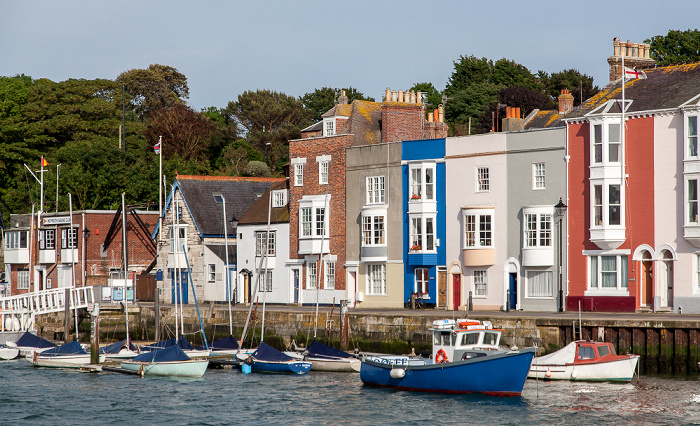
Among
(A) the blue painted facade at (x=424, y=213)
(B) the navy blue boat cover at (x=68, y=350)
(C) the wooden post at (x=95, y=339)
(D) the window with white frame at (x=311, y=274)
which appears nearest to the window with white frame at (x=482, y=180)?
(A) the blue painted facade at (x=424, y=213)

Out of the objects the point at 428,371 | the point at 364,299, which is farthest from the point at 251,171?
the point at 428,371

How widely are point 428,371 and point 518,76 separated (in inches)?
2491

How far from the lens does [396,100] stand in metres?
58.8

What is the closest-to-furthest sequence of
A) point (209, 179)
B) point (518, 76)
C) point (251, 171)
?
point (209, 179)
point (251, 171)
point (518, 76)

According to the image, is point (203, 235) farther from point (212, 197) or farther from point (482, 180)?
point (482, 180)

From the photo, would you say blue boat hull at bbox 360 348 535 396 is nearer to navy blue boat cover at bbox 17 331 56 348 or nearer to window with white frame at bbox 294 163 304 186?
navy blue boat cover at bbox 17 331 56 348

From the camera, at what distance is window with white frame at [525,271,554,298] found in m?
48.7

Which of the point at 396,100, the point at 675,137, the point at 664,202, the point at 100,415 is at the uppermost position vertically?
the point at 396,100

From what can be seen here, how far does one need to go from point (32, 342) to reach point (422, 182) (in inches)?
864

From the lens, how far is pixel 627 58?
2184 inches

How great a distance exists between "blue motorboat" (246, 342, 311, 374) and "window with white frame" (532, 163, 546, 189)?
1472 centimetres

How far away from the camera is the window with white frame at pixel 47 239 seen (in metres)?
73.4

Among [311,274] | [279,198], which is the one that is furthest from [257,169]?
[311,274]

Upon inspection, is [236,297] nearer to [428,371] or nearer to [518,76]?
[428,371]
